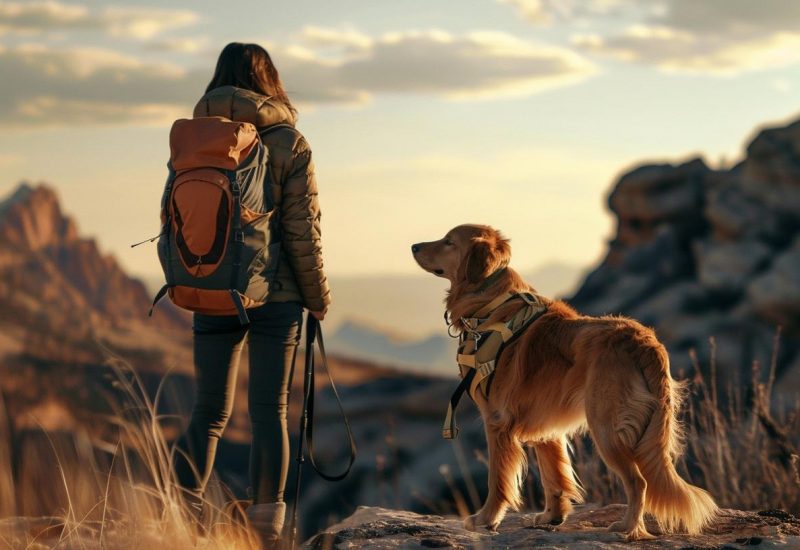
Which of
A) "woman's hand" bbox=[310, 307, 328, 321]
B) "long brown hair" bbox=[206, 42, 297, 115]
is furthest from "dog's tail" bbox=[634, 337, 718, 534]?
"long brown hair" bbox=[206, 42, 297, 115]

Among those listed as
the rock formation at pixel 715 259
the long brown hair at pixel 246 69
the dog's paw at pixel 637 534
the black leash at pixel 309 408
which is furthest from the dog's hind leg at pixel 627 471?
the rock formation at pixel 715 259

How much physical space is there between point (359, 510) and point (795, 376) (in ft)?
45.2

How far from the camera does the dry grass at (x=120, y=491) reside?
461cm

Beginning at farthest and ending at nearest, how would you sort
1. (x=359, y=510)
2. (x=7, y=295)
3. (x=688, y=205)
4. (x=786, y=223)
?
(x=7, y=295), (x=688, y=205), (x=786, y=223), (x=359, y=510)

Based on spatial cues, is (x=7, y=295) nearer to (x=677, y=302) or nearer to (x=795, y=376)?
(x=677, y=302)

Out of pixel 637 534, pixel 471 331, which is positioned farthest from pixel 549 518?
pixel 471 331

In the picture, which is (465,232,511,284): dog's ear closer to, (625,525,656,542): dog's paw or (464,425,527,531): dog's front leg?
(464,425,527,531): dog's front leg

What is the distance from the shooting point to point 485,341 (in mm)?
5223

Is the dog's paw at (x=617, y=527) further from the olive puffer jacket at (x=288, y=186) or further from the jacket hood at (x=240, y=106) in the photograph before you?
the jacket hood at (x=240, y=106)

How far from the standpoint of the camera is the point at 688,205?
73.2 feet

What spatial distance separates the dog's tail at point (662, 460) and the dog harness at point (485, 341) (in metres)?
0.74

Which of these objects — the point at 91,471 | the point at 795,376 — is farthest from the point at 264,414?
the point at 795,376

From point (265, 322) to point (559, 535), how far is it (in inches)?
74.8

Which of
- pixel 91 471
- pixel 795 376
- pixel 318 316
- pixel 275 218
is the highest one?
pixel 275 218
